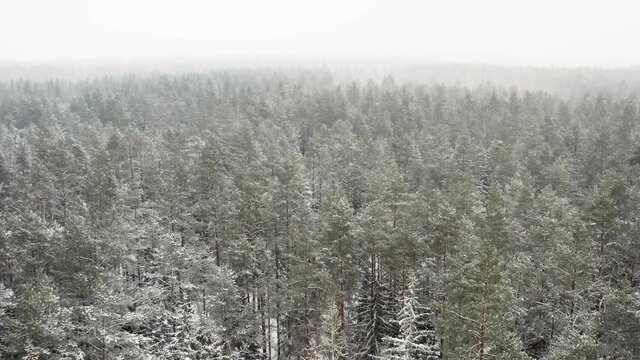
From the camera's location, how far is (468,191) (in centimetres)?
4181

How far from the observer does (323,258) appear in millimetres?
34438

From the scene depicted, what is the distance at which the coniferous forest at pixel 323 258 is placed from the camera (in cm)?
2742

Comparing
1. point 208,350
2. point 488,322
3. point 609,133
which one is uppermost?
point 609,133

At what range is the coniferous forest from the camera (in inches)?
1080

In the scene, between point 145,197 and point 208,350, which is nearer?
point 208,350

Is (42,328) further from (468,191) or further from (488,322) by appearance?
(468,191)

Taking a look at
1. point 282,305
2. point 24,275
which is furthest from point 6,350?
point 282,305

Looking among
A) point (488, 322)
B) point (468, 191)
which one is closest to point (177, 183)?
point (468, 191)

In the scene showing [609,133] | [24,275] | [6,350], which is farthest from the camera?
[609,133]

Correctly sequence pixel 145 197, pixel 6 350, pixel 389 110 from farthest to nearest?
pixel 389 110
pixel 145 197
pixel 6 350

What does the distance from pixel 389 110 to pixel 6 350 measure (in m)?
82.5

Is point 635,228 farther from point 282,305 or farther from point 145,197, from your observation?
point 145,197

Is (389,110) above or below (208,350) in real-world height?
above

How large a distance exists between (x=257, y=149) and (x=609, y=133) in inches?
1833
